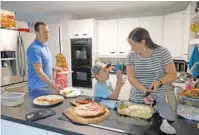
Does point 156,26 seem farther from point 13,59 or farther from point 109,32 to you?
point 13,59

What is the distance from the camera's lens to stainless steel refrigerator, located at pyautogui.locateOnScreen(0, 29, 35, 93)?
2.67 metres

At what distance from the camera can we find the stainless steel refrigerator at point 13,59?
2.67 metres

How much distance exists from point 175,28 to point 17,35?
2795mm

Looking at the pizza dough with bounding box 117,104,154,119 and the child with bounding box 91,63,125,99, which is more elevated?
the child with bounding box 91,63,125,99

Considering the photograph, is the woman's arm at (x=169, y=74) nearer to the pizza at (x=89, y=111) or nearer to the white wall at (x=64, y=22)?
the pizza at (x=89, y=111)

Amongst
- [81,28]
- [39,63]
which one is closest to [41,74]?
[39,63]

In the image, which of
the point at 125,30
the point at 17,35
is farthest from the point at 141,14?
the point at 17,35

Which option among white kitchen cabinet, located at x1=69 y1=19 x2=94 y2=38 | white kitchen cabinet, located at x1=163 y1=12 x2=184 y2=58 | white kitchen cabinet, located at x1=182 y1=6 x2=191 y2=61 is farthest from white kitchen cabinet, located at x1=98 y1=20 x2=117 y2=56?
white kitchen cabinet, located at x1=182 y1=6 x2=191 y2=61

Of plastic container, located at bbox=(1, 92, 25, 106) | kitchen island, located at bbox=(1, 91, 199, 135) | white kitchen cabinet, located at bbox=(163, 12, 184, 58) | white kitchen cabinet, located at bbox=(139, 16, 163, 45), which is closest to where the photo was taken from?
kitchen island, located at bbox=(1, 91, 199, 135)

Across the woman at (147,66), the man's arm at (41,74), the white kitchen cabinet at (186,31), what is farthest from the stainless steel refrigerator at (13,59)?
the white kitchen cabinet at (186,31)

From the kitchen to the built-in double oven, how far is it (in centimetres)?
2

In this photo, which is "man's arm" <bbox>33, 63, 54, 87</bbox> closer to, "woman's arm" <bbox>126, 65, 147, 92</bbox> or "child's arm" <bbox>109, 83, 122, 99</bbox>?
"child's arm" <bbox>109, 83, 122, 99</bbox>

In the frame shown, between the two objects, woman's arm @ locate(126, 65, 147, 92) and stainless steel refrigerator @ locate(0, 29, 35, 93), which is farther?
stainless steel refrigerator @ locate(0, 29, 35, 93)

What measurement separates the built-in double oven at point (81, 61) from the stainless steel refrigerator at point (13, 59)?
1098 mm
